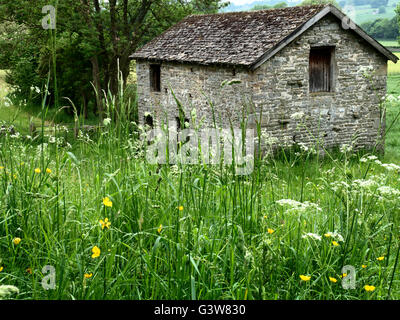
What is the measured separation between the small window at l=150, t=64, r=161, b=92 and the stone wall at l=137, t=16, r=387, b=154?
1.48 meters

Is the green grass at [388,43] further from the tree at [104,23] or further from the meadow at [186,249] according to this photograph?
the meadow at [186,249]

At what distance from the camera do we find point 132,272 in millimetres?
3254

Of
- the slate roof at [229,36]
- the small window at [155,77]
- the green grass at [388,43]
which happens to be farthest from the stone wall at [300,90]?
the green grass at [388,43]

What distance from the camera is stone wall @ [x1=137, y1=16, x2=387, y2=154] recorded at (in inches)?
580

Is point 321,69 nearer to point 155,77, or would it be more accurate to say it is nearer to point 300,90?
point 300,90

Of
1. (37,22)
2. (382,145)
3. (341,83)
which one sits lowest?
(382,145)

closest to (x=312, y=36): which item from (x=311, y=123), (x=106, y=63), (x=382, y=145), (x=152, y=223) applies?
(x=311, y=123)

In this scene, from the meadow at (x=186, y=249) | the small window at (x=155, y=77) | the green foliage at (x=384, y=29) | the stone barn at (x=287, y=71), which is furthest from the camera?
the green foliage at (x=384, y=29)

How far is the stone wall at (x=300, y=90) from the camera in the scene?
14742 millimetres

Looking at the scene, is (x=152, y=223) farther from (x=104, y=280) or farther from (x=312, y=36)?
(x=312, y=36)

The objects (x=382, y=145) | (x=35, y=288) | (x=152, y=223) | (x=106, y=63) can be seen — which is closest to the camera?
(x=35, y=288)

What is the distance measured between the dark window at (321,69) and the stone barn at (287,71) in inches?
1.1

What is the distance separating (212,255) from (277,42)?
39.0 ft

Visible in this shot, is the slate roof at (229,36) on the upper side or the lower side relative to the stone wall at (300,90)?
upper
